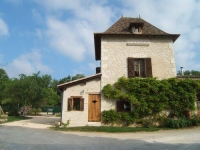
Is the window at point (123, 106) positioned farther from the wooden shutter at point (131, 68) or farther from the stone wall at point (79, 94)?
the wooden shutter at point (131, 68)

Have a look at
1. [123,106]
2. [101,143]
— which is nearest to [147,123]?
[123,106]

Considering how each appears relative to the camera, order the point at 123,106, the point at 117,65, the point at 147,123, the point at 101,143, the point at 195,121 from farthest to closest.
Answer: the point at 117,65
the point at 123,106
the point at 147,123
the point at 195,121
the point at 101,143

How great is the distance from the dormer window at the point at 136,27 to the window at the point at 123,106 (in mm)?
5915

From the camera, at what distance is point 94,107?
13.5 meters

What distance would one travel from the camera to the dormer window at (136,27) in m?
15.0

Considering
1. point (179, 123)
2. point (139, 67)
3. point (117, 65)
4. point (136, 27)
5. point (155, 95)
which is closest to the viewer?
point (179, 123)

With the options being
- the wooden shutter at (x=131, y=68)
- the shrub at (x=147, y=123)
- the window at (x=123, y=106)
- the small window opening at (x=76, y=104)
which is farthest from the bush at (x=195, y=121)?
the small window opening at (x=76, y=104)

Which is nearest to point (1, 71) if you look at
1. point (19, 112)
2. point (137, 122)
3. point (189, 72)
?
point (19, 112)

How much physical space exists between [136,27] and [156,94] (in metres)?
5.94

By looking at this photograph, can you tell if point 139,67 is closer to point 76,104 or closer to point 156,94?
point 156,94

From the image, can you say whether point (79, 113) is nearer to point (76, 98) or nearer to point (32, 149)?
point (76, 98)

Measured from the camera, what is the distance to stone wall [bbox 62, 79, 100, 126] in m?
13.2

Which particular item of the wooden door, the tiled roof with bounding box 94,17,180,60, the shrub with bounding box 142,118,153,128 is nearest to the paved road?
the shrub with bounding box 142,118,153,128

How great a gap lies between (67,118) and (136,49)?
779 centimetres
